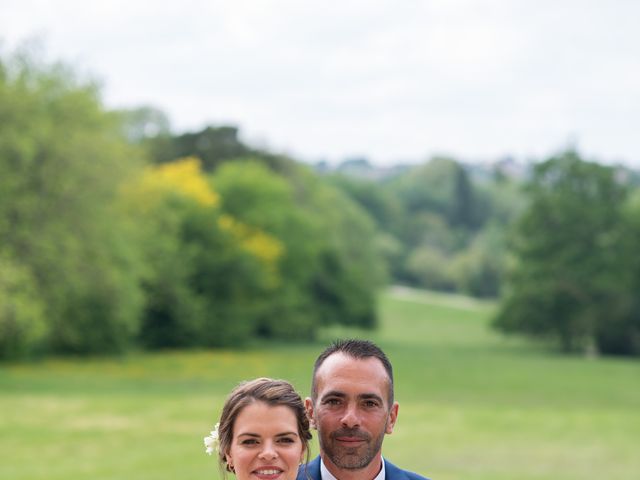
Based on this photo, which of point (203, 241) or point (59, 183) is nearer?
point (59, 183)

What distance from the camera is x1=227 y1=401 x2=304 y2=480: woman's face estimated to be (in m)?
3.49

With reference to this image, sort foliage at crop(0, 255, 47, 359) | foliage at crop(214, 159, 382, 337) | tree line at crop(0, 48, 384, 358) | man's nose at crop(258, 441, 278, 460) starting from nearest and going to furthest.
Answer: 1. man's nose at crop(258, 441, 278, 460)
2. foliage at crop(0, 255, 47, 359)
3. tree line at crop(0, 48, 384, 358)
4. foliage at crop(214, 159, 382, 337)

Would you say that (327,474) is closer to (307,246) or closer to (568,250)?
(307,246)

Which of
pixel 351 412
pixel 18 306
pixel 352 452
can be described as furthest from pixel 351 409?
pixel 18 306

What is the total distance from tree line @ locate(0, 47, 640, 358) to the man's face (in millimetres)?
28172

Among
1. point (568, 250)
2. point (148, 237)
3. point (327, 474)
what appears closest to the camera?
point (327, 474)

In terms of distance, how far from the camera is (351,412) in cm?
353

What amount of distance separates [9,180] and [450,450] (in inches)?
650

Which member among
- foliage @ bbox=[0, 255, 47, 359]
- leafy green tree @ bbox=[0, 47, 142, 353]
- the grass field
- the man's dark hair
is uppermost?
leafy green tree @ bbox=[0, 47, 142, 353]

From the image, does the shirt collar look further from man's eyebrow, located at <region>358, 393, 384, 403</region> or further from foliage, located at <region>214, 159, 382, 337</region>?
foliage, located at <region>214, 159, 382, 337</region>

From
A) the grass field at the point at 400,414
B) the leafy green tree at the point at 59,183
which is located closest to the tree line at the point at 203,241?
the leafy green tree at the point at 59,183

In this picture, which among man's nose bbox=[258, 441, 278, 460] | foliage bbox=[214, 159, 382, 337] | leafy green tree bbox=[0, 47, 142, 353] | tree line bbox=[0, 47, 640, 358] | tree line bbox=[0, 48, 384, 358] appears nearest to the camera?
man's nose bbox=[258, 441, 278, 460]

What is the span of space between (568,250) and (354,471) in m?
61.6

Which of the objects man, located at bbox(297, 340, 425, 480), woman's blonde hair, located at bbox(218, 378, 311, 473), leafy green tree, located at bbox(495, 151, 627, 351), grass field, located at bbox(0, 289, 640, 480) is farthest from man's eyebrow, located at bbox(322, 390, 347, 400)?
leafy green tree, located at bbox(495, 151, 627, 351)
